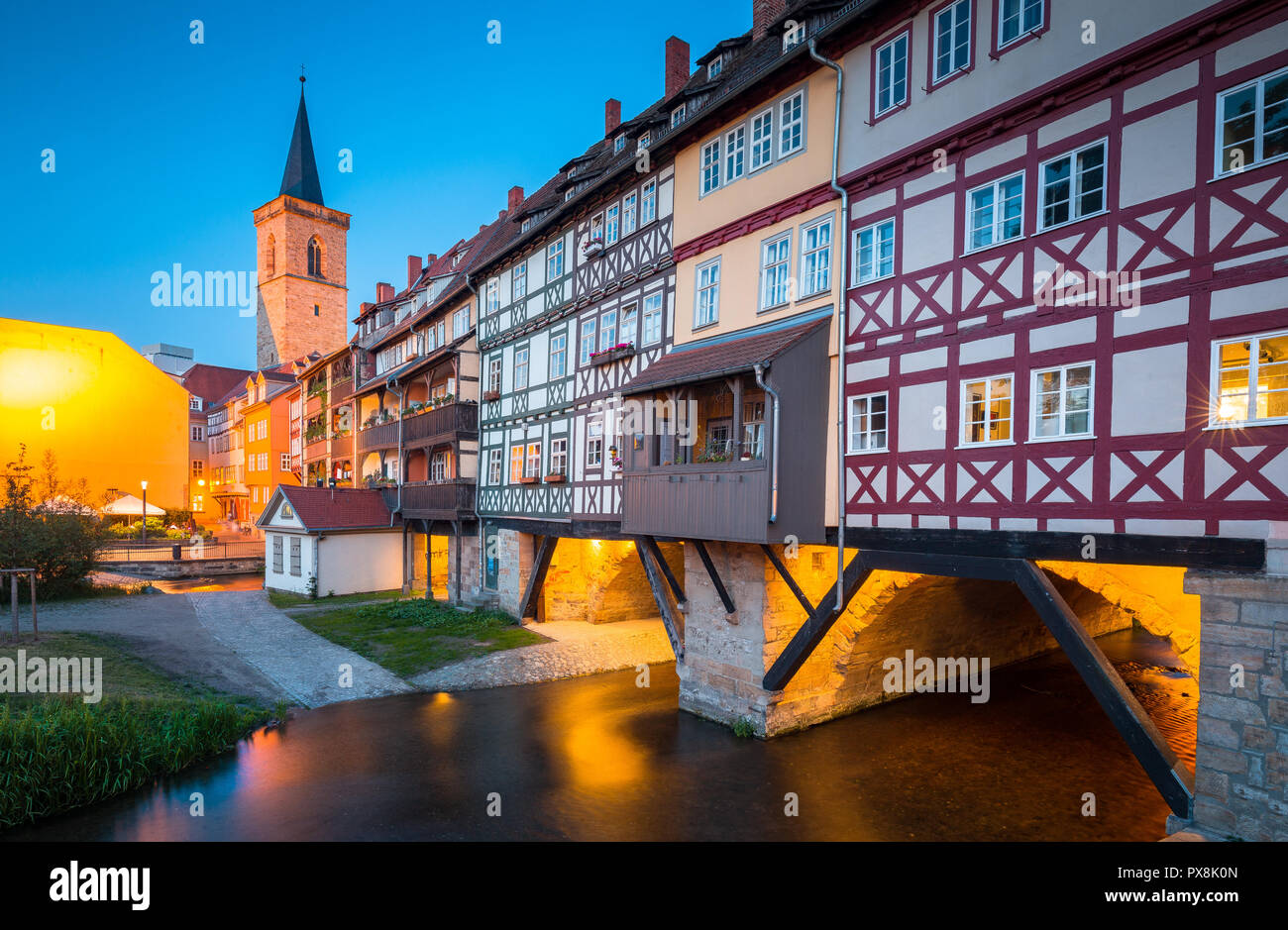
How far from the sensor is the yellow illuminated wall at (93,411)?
120 feet

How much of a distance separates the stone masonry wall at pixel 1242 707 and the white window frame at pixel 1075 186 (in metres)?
4.02

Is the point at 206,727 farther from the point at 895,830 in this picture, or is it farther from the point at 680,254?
the point at 680,254

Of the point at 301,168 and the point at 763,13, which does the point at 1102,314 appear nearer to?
the point at 763,13

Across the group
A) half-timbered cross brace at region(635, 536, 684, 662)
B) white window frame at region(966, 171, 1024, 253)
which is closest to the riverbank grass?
half-timbered cross brace at region(635, 536, 684, 662)

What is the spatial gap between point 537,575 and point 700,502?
1013cm

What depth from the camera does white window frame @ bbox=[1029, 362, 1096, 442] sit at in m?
7.45

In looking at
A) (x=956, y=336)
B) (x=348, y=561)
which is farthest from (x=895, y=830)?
(x=348, y=561)

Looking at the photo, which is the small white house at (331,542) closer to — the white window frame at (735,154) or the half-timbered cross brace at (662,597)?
the half-timbered cross brace at (662,597)

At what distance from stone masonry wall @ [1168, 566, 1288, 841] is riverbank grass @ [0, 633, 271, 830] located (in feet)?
44.7

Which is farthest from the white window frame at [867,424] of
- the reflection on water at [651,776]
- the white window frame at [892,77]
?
the reflection on water at [651,776]

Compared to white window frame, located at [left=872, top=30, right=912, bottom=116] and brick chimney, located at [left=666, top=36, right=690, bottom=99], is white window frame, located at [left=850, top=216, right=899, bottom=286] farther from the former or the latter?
brick chimney, located at [left=666, top=36, right=690, bottom=99]

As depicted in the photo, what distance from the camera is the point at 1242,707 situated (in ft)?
20.8

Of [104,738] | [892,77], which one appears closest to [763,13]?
[892,77]
